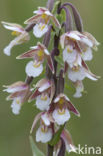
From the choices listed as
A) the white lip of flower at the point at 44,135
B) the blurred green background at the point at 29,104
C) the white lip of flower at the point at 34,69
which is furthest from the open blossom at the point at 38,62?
the blurred green background at the point at 29,104

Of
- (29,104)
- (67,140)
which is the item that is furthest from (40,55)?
(29,104)

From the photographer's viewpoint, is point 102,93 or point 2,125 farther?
point 102,93

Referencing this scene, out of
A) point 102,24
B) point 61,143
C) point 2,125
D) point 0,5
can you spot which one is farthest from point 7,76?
point 61,143

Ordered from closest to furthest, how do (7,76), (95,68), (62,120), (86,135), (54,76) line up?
1. (62,120)
2. (54,76)
3. (86,135)
4. (7,76)
5. (95,68)

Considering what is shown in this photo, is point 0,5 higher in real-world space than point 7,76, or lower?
higher

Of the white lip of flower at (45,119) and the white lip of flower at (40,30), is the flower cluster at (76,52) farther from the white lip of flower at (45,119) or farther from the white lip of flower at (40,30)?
the white lip of flower at (45,119)

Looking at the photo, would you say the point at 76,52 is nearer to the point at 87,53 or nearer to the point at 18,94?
the point at 87,53

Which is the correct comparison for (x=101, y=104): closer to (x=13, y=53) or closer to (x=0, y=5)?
(x=13, y=53)
